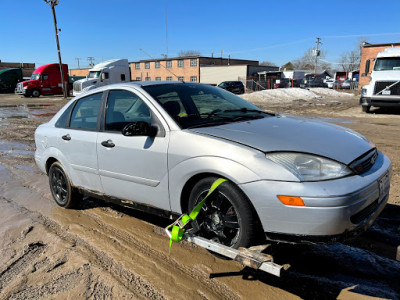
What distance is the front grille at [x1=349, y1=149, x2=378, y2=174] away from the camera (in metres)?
2.50

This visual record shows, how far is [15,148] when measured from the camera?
8.86 metres

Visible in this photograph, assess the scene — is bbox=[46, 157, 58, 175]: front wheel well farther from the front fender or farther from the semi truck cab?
the semi truck cab

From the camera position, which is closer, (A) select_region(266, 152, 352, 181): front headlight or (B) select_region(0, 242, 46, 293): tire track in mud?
→ (A) select_region(266, 152, 352, 181): front headlight

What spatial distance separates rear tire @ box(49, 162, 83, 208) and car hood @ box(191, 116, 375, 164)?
2294 mm

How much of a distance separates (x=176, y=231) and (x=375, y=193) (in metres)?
1.66

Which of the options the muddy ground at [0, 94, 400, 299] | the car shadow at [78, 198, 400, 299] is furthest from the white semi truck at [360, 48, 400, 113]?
the car shadow at [78, 198, 400, 299]

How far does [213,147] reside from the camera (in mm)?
2672

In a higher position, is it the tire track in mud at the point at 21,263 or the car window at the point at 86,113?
the car window at the point at 86,113

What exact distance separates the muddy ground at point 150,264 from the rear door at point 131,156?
51cm

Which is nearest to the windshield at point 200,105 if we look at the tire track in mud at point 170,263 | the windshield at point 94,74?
the tire track in mud at point 170,263

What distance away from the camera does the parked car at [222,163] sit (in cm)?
234

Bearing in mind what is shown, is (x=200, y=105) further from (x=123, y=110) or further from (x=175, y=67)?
(x=175, y=67)

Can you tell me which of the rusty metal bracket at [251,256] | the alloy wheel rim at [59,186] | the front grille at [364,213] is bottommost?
the alloy wheel rim at [59,186]

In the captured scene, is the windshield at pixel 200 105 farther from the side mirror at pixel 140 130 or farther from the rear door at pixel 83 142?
the rear door at pixel 83 142
